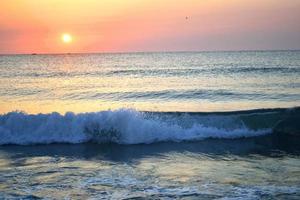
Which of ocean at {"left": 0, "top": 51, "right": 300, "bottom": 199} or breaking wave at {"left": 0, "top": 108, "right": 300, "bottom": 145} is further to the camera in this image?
breaking wave at {"left": 0, "top": 108, "right": 300, "bottom": 145}

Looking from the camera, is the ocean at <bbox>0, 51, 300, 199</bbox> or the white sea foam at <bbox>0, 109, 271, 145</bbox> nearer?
the ocean at <bbox>0, 51, 300, 199</bbox>

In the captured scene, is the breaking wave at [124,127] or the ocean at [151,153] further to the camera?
the breaking wave at [124,127]

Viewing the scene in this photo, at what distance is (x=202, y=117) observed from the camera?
15.6 m

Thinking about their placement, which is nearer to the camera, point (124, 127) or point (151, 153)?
point (151, 153)

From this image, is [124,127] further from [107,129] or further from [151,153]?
[151,153]

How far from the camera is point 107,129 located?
47.4ft

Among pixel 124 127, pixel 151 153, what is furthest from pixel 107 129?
pixel 151 153

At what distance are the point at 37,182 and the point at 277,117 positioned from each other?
33.7 feet

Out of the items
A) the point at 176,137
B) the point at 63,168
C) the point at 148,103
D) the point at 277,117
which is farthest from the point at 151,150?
the point at 148,103

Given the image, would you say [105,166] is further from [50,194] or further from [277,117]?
[277,117]

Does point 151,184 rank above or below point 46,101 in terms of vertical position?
below

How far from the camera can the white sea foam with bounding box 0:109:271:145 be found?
554 inches

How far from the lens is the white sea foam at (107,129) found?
46.2ft

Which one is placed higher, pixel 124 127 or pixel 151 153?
pixel 124 127
